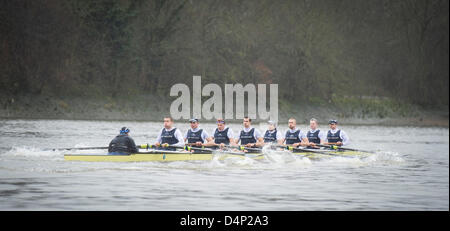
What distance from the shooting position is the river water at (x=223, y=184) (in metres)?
14.5

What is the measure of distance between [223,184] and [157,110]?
35.3m

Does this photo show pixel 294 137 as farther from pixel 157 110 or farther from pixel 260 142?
pixel 157 110

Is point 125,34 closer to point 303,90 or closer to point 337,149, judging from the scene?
point 303,90

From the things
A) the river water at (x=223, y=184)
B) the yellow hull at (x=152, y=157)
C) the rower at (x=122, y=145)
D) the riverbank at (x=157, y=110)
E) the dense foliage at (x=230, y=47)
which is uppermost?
the dense foliage at (x=230, y=47)

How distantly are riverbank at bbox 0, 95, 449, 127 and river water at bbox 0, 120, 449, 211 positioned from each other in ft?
63.0

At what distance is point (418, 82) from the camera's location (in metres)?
69.5

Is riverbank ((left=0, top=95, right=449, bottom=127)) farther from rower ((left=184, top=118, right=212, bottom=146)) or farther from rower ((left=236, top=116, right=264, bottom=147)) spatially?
rower ((left=236, top=116, right=264, bottom=147))

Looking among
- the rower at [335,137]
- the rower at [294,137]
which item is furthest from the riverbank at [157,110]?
the rower at [335,137]

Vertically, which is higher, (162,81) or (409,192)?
(162,81)

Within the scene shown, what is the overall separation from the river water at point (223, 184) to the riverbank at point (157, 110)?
756 inches

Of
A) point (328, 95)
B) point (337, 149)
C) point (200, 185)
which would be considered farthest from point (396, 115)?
point (200, 185)

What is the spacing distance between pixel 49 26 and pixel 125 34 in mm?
6534

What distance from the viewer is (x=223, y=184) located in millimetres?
17734

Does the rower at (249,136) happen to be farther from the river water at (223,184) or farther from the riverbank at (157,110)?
the riverbank at (157,110)
